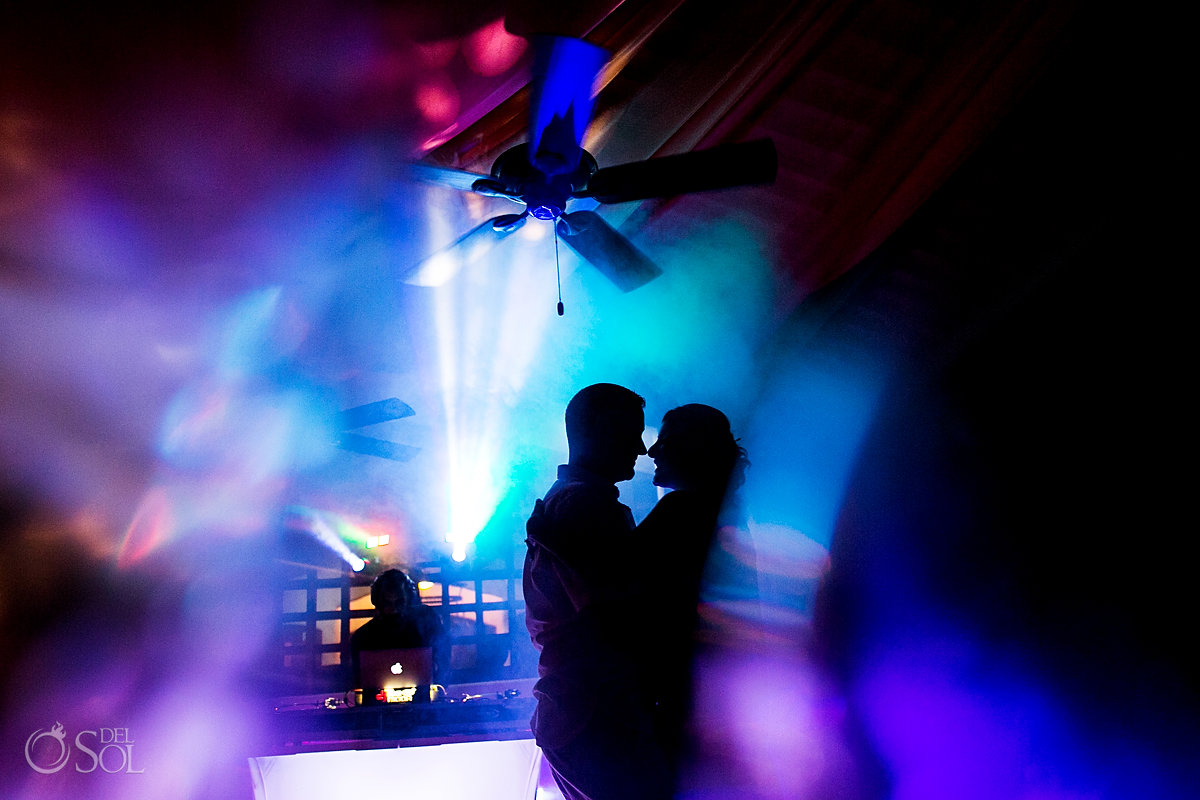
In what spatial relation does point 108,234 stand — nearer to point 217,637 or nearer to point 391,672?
point 391,672

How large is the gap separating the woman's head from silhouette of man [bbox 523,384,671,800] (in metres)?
0.16

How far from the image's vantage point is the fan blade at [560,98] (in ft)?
6.96

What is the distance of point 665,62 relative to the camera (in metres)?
3.12

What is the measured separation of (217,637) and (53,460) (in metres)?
1.95

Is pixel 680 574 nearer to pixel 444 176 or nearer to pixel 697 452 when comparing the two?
pixel 697 452

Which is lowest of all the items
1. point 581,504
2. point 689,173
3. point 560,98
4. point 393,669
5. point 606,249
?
point 393,669

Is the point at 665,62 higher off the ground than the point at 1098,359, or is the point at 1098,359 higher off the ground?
the point at 665,62

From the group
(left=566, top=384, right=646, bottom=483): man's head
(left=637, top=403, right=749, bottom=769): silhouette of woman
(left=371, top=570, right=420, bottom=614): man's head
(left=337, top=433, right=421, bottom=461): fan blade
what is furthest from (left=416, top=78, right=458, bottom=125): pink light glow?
(left=371, top=570, right=420, bottom=614): man's head

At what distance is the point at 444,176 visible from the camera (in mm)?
2713

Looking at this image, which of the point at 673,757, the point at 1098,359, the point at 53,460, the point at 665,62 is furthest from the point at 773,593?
the point at 53,460

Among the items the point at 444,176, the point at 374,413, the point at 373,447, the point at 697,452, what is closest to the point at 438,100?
the point at 444,176

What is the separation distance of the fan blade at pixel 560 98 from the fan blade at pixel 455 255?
602 millimetres

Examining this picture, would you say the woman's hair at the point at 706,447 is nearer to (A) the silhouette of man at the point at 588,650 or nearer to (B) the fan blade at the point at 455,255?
(A) the silhouette of man at the point at 588,650

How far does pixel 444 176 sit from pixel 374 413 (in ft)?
10.3
